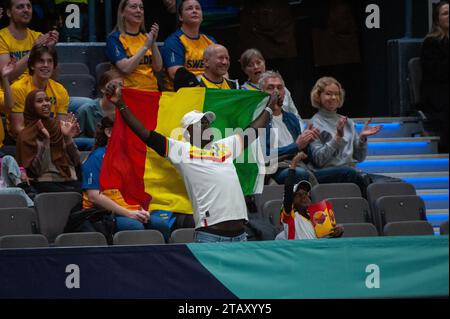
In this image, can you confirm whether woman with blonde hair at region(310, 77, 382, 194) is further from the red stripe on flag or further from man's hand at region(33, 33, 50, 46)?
man's hand at region(33, 33, 50, 46)

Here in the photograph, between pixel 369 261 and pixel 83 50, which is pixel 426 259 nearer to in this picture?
pixel 369 261

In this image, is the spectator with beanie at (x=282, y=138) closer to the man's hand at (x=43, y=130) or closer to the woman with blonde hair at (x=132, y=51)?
the woman with blonde hair at (x=132, y=51)

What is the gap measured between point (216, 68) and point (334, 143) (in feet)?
3.91

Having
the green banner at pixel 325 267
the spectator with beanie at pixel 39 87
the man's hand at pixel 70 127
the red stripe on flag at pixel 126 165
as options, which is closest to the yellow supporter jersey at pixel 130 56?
the spectator with beanie at pixel 39 87

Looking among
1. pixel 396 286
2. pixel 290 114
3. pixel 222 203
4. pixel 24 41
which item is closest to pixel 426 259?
pixel 396 286

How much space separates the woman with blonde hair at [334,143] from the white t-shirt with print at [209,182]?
1.93 metres

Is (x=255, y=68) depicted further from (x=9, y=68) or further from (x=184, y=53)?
(x=9, y=68)

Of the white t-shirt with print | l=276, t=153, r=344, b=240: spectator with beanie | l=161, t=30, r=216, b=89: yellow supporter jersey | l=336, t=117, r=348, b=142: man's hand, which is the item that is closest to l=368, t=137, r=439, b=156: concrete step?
l=336, t=117, r=348, b=142: man's hand

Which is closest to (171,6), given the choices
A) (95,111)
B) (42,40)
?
(95,111)

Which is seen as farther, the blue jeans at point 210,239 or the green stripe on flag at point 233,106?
the green stripe on flag at point 233,106

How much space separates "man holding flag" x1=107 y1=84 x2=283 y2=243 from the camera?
784cm

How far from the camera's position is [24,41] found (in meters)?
10.6

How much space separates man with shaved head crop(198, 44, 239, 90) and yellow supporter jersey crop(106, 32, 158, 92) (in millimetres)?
947

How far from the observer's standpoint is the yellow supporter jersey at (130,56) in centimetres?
1047
